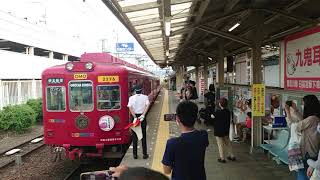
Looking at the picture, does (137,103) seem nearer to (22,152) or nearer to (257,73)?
(257,73)

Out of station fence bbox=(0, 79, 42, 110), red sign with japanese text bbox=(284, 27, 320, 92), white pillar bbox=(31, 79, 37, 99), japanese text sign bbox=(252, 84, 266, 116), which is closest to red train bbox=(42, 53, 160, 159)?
japanese text sign bbox=(252, 84, 266, 116)

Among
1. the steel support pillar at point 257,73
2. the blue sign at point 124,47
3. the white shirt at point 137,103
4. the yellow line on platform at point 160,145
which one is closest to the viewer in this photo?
the yellow line on platform at point 160,145

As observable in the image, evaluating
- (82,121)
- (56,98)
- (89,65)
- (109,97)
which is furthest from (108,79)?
(56,98)

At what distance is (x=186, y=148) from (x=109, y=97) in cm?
559

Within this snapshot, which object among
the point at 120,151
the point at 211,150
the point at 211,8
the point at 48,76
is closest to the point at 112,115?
the point at 120,151

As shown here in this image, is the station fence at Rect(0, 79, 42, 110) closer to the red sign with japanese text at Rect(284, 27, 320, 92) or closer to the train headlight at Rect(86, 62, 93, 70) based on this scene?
the train headlight at Rect(86, 62, 93, 70)

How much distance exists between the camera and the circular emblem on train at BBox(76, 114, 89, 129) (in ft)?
29.7

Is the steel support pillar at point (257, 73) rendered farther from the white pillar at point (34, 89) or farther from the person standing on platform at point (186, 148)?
the white pillar at point (34, 89)

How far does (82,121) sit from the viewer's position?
906cm

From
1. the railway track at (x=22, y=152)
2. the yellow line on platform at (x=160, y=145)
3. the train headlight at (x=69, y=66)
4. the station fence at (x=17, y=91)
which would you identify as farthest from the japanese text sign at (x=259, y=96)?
the station fence at (x=17, y=91)

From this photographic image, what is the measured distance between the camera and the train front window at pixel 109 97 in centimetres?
902

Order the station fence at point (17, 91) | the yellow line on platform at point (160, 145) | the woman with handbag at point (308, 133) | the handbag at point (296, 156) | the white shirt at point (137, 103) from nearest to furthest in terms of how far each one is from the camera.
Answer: the woman with handbag at point (308, 133)
the handbag at point (296, 156)
the yellow line on platform at point (160, 145)
the white shirt at point (137, 103)
the station fence at point (17, 91)

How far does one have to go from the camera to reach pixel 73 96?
358 inches

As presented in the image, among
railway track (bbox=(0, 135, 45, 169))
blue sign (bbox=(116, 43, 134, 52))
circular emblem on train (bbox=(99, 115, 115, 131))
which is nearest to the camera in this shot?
circular emblem on train (bbox=(99, 115, 115, 131))
